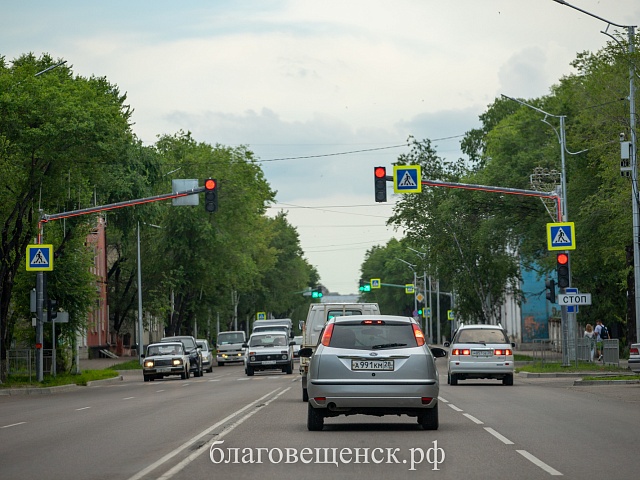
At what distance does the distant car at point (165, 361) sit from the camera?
167 feet

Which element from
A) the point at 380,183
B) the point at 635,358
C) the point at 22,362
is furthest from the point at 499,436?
the point at 22,362

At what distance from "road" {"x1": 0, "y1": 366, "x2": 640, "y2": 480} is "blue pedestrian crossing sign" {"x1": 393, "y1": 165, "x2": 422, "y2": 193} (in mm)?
9761

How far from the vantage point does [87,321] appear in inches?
1897

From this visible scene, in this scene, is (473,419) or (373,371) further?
(473,419)

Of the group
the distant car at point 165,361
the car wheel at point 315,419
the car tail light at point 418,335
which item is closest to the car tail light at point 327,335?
the car wheel at point 315,419

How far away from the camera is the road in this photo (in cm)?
1268

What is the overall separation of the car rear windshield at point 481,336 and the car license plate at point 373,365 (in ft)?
57.8

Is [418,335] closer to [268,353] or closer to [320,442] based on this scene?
[320,442]

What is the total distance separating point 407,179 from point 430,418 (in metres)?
18.8

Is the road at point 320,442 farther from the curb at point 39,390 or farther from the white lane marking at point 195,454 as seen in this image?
the curb at point 39,390

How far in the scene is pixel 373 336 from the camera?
1762 cm

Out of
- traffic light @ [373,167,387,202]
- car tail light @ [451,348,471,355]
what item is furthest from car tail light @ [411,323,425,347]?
car tail light @ [451,348,471,355]

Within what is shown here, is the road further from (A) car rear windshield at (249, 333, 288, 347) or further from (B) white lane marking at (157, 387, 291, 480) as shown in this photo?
(A) car rear windshield at (249, 333, 288, 347)

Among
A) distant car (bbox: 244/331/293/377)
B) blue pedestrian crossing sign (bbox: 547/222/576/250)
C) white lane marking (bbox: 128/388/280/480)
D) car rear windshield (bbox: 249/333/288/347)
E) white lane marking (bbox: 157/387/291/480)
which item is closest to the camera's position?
white lane marking (bbox: 157/387/291/480)
